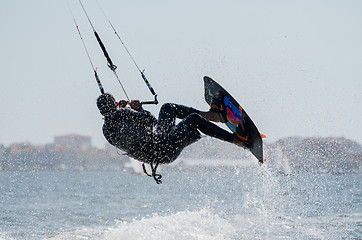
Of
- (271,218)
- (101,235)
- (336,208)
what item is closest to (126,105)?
(101,235)

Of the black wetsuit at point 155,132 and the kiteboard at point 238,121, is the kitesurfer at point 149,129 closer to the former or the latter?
the black wetsuit at point 155,132

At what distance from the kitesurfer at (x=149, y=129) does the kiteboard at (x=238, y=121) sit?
0.34 metres

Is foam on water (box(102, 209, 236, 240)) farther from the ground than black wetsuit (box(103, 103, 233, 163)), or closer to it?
closer to it

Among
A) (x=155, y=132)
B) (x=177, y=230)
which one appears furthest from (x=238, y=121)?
(x=177, y=230)

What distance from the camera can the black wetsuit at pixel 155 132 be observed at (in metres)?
6.66

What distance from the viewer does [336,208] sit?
1739cm

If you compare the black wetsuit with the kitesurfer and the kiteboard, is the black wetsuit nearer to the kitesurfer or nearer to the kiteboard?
the kitesurfer

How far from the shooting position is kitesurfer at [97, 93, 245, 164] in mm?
6660

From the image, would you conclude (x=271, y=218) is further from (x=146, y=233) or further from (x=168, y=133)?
(x=168, y=133)

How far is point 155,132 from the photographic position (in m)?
6.80

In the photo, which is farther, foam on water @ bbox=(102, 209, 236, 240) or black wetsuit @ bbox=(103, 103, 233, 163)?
foam on water @ bbox=(102, 209, 236, 240)

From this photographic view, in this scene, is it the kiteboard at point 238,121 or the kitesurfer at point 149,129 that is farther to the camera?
the kiteboard at point 238,121

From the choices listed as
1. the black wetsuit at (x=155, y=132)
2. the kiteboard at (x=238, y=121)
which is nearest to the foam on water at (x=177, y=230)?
the kiteboard at (x=238, y=121)

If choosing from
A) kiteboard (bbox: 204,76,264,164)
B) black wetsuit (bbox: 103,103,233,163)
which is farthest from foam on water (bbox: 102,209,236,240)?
black wetsuit (bbox: 103,103,233,163)
